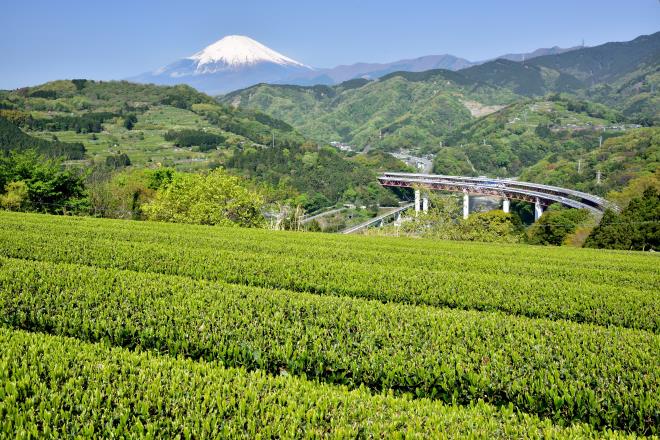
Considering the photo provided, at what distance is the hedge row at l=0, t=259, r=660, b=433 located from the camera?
18.5 feet

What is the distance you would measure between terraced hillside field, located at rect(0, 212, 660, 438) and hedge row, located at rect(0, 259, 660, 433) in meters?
0.02

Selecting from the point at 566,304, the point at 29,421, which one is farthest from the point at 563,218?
the point at 29,421

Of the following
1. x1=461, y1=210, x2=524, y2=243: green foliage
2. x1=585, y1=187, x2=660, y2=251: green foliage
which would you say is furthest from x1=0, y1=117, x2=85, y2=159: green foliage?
x1=585, y1=187, x2=660, y2=251: green foliage

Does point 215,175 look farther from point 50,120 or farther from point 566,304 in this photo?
point 50,120

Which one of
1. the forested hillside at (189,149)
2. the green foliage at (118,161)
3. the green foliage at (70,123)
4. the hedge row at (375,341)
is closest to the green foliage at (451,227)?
the hedge row at (375,341)

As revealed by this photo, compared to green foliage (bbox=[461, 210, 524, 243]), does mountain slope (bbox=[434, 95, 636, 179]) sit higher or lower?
higher

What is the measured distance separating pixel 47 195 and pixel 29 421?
1851 inches

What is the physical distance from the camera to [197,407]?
4500mm

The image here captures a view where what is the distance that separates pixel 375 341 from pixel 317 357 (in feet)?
2.91

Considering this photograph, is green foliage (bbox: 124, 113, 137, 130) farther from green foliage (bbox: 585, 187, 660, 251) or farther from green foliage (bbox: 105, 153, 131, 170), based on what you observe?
green foliage (bbox: 585, 187, 660, 251)

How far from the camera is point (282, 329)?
679 cm

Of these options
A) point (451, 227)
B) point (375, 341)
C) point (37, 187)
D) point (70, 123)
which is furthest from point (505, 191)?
point (70, 123)

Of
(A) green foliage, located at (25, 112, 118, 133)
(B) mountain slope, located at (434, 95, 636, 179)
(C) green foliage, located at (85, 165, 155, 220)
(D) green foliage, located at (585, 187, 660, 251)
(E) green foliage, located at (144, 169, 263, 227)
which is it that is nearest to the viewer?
(E) green foliage, located at (144, 169, 263, 227)

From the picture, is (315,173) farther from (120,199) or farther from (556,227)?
(556,227)
